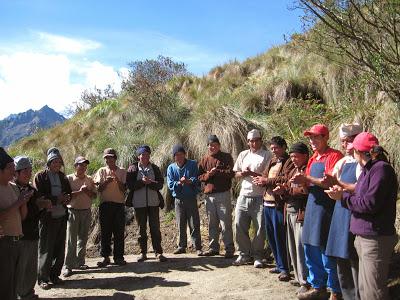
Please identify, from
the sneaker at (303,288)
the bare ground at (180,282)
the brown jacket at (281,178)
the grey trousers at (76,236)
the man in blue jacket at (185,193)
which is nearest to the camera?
the sneaker at (303,288)

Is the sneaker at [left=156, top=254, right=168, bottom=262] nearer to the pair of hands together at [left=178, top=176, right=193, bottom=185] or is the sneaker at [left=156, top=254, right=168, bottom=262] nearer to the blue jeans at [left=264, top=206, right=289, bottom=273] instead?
the pair of hands together at [left=178, top=176, right=193, bottom=185]

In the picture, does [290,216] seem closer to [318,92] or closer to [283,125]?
[283,125]

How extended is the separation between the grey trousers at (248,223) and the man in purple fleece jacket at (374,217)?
264cm

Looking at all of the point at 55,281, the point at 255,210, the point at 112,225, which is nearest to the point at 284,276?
the point at 255,210

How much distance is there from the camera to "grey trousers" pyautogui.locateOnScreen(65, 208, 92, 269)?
24.0 ft

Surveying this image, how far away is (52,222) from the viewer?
6.61 meters

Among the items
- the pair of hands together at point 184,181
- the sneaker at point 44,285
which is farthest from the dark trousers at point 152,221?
the sneaker at point 44,285

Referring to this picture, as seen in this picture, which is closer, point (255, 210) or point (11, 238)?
point (11, 238)

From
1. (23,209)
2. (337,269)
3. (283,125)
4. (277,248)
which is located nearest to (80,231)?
(23,209)

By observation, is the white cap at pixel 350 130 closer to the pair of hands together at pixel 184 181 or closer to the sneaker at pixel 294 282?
the sneaker at pixel 294 282

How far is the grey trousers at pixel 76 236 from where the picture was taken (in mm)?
7316

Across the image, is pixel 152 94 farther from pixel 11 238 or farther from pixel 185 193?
pixel 11 238

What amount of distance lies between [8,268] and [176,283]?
2.48 m

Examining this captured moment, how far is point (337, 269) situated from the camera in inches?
199
